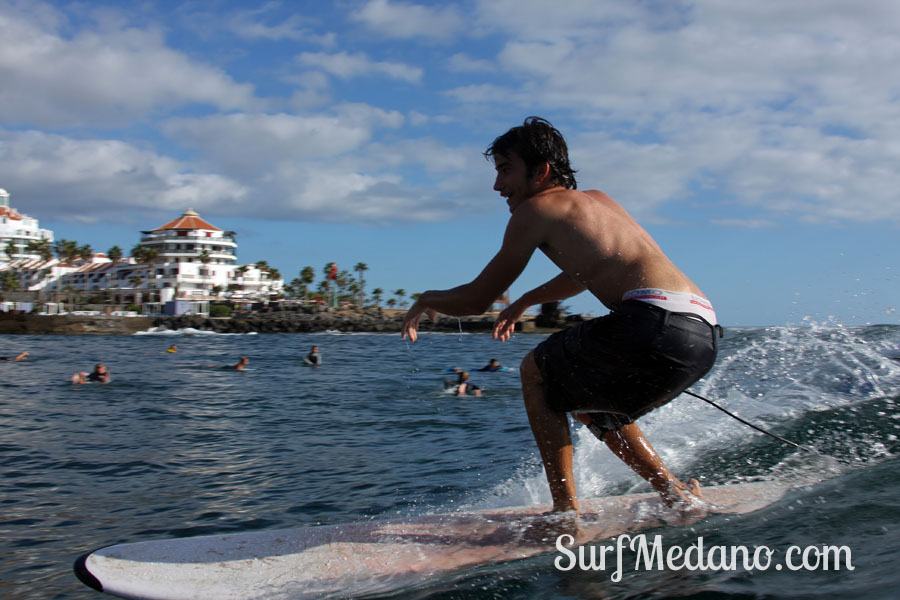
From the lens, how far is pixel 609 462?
5363 millimetres

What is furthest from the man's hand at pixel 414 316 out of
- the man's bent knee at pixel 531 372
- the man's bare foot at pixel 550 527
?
the man's bare foot at pixel 550 527

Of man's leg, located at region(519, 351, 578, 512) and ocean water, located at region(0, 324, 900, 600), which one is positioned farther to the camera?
man's leg, located at region(519, 351, 578, 512)

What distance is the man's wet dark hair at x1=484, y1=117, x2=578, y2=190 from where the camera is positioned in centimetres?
331

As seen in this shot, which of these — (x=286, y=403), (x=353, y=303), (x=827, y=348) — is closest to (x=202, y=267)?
(x=353, y=303)

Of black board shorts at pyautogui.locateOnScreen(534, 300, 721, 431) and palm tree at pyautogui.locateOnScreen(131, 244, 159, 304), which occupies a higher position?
palm tree at pyautogui.locateOnScreen(131, 244, 159, 304)

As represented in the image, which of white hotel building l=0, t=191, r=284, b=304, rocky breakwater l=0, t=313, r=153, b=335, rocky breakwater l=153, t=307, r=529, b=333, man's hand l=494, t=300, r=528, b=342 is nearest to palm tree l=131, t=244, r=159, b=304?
white hotel building l=0, t=191, r=284, b=304

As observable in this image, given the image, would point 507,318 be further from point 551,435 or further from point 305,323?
point 305,323

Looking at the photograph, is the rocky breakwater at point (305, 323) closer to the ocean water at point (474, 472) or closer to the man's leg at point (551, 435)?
the ocean water at point (474, 472)

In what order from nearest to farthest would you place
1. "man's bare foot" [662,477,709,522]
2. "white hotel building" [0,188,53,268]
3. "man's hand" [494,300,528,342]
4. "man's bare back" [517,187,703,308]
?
"man's bare back" [517,187,703,308] → "man's bare foot" [662,477,709,522] → "man's hand" [494,300,528,342] → "white hotel building" [0,188,53,268]

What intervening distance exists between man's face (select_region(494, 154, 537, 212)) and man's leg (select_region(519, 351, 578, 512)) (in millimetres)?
756

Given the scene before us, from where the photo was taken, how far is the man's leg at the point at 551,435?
3.34 meters

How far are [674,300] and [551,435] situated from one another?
862 mm

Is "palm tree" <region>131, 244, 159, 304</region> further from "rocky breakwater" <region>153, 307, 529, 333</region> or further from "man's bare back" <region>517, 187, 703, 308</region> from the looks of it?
"man's bare back" <region>517, 187, 703, 308</region>

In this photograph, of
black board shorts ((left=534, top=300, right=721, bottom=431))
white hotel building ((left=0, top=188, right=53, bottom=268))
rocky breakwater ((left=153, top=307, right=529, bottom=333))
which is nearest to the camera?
black board shorts ((left=534, top=300, right=721, bottom=431))
